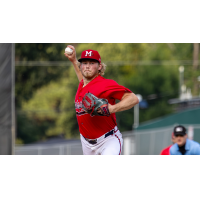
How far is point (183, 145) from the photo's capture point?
194 inches

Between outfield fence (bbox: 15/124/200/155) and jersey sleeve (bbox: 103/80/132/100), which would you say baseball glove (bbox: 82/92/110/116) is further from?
outfield fence (bbox: 15/124/200/155)

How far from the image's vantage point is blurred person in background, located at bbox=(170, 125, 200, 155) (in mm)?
4777

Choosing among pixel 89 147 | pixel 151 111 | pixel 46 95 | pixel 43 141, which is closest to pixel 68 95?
pixel 46 95

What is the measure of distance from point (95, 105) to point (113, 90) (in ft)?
0.95

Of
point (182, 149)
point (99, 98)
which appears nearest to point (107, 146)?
point (99, 98)

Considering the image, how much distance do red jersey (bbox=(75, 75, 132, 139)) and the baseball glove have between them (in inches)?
7.3

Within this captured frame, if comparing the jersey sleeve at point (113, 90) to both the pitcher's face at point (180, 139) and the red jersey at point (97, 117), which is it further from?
the pitcher's face at point (180, 139)

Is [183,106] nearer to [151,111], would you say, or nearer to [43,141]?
[151,111]

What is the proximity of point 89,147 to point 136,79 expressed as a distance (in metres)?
14.9

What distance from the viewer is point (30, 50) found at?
17156 mm

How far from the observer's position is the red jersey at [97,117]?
3113mm

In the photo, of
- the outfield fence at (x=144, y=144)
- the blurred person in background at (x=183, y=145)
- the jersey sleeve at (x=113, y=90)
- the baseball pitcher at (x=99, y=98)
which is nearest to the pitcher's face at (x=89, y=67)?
the baseball pitcher at (x=99, y=98)

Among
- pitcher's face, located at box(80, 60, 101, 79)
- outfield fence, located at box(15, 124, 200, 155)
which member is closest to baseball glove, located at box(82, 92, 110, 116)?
pitcher's face, located at box(80, 60, 101, 79)

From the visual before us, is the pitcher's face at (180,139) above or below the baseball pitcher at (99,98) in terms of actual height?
below
